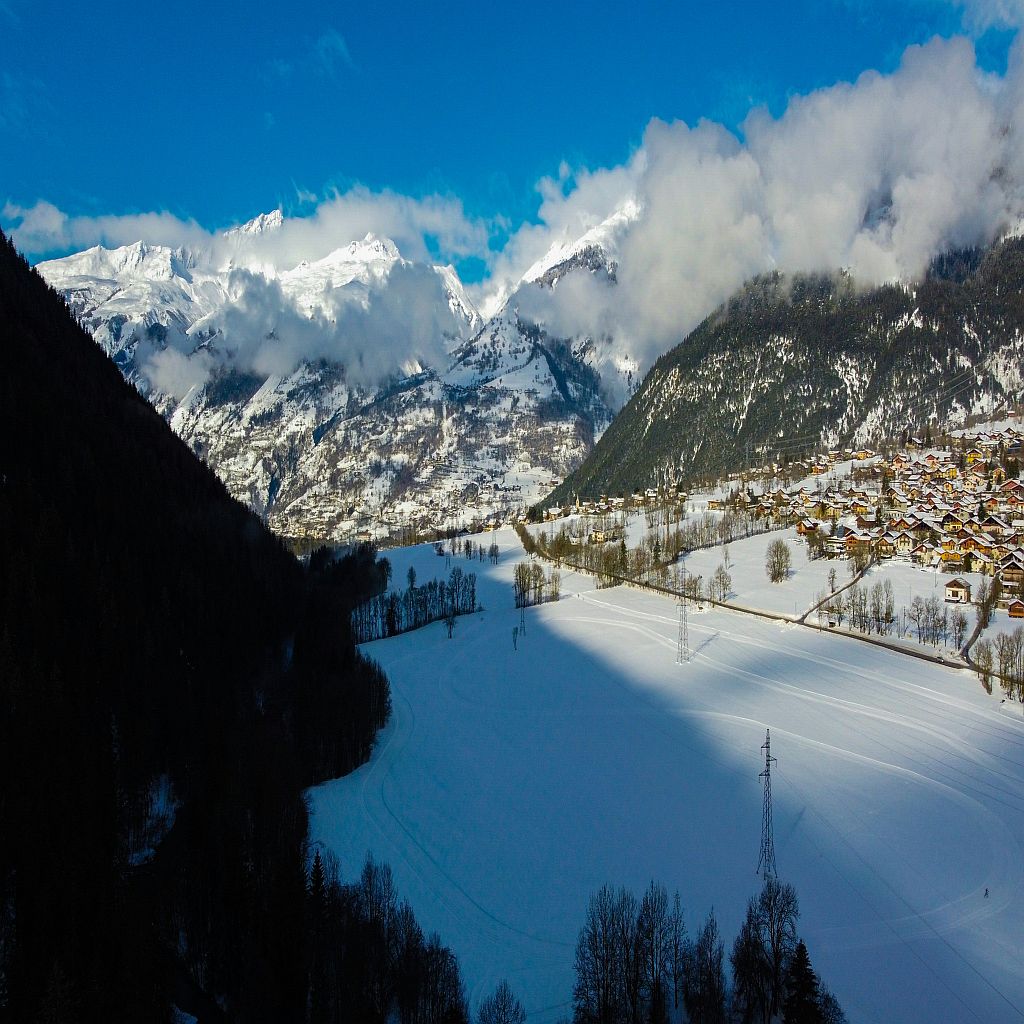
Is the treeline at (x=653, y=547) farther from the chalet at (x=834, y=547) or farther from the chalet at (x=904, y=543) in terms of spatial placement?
the chalet at (x=904, y=543)

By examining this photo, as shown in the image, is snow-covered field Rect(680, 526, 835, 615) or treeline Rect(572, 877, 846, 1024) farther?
snow-covered field Rect(680, 526, 835, 615)

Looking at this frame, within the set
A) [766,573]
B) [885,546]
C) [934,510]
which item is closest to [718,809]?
[766,573]


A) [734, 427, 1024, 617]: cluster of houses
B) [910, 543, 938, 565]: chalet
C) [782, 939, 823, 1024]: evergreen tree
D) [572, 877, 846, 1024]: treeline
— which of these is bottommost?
[572, 877, 846, 1024]: treeline

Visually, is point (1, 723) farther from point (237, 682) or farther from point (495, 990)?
point (495, 990)

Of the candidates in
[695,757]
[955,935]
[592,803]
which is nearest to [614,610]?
[695,757]

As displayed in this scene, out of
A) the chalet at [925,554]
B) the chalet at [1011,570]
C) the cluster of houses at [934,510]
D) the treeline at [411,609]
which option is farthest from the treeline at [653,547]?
the chalet at [1011,570]

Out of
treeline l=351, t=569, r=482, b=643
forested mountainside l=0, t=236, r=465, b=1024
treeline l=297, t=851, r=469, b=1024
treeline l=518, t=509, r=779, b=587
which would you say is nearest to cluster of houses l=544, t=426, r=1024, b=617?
treeline l=518, t=509, r=779, b=587

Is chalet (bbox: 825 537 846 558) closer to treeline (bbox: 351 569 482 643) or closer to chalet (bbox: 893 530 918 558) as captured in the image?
chalet (bbox: 893 530 918 558)
